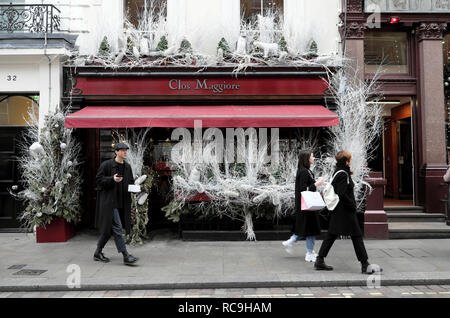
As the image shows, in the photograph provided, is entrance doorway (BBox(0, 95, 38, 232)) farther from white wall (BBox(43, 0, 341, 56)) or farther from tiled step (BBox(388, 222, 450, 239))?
tiled step (BBox(388, 222, 450, 239))

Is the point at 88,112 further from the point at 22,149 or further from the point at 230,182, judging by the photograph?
the point at 230,182

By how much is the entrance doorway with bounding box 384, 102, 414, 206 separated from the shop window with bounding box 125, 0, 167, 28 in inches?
299

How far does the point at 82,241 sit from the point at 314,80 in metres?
6.73

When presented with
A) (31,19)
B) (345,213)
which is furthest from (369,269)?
(31,19)

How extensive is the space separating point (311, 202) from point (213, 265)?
2.01 m

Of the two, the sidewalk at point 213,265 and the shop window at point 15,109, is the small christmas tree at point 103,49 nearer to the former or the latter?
the shop window at point 15,109

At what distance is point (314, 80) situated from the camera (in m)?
8.93

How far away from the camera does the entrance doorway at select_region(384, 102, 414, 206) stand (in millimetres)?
10891

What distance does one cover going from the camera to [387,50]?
409 inches

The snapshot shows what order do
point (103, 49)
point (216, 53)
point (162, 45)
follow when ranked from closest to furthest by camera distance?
point (103, 49) → point (162, 45) → point (216, 53)

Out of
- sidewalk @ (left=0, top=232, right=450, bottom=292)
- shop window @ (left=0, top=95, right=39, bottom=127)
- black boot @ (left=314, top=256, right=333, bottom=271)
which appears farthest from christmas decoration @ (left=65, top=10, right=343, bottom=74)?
black boot @ (left=314, top=256, right=333, bottom=271)

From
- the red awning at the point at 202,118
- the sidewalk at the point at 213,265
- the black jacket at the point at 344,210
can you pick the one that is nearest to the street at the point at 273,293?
the sidewalk at the point at 213,265

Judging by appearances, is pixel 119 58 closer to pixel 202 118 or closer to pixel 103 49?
pixel 103 49

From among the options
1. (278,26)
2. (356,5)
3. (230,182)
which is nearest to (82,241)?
(230,182)
